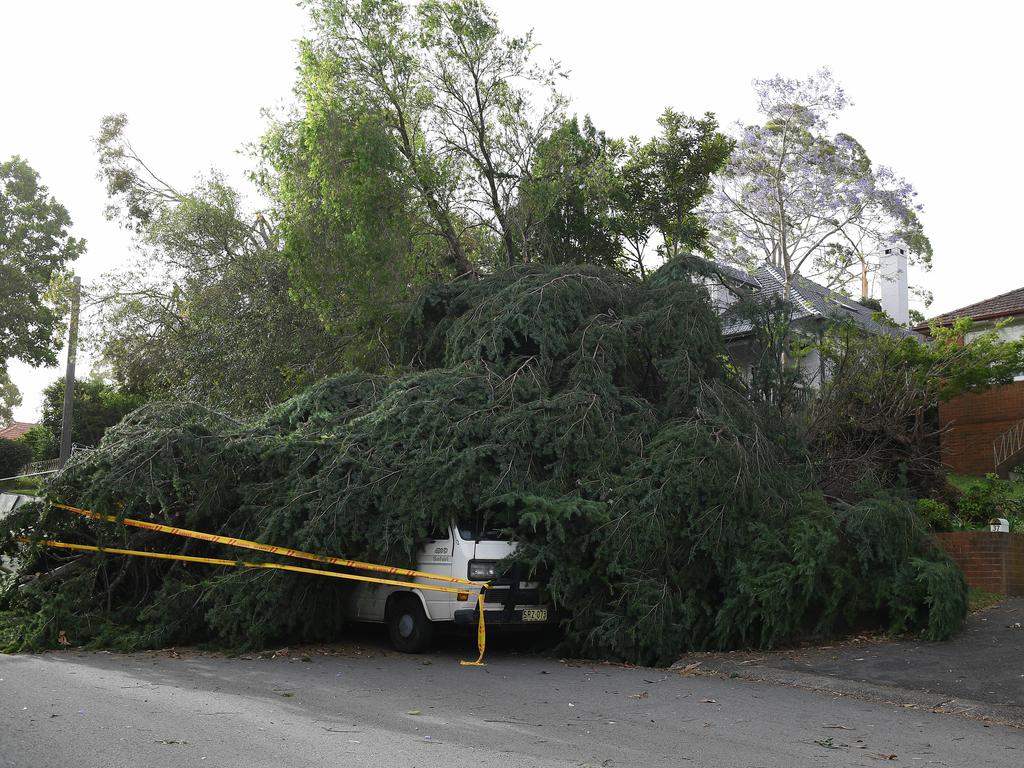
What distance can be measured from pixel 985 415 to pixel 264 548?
67.0ft

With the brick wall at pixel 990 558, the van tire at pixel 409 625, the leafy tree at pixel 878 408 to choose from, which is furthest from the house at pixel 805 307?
the van tire at pixel 409 625

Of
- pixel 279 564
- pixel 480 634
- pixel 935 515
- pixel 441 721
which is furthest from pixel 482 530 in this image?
pixel 935 515

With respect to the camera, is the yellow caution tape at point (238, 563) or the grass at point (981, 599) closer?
the yellow caution tape at point (238, 563)

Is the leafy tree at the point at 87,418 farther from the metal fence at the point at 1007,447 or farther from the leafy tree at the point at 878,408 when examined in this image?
the metal fence at the point at 1007,447

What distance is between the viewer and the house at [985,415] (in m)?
23.8

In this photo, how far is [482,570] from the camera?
10.6 meters

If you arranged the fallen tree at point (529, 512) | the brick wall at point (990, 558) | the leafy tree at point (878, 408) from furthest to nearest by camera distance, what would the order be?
the leafy tree at point (878, 408), the brick wall at point (990, 558), the fallen tree at point (529, 512)

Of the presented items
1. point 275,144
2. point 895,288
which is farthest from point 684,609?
point 895,288

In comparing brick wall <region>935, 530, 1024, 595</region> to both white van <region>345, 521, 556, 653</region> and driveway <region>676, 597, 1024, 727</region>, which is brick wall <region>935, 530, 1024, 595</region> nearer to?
driveway <region>676, 597, 1024, 727</region>

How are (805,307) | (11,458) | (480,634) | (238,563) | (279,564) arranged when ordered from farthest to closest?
(11,458)
(805,307)
(238,563)
(279,564)
(480,634)

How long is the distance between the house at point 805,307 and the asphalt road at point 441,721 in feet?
23.1

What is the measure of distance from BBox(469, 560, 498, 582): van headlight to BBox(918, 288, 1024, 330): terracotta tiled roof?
17.8 metres

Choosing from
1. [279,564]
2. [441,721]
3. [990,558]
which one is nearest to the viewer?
[441,721]

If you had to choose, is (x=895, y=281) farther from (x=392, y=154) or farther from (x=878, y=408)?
(x=392, y=154)
